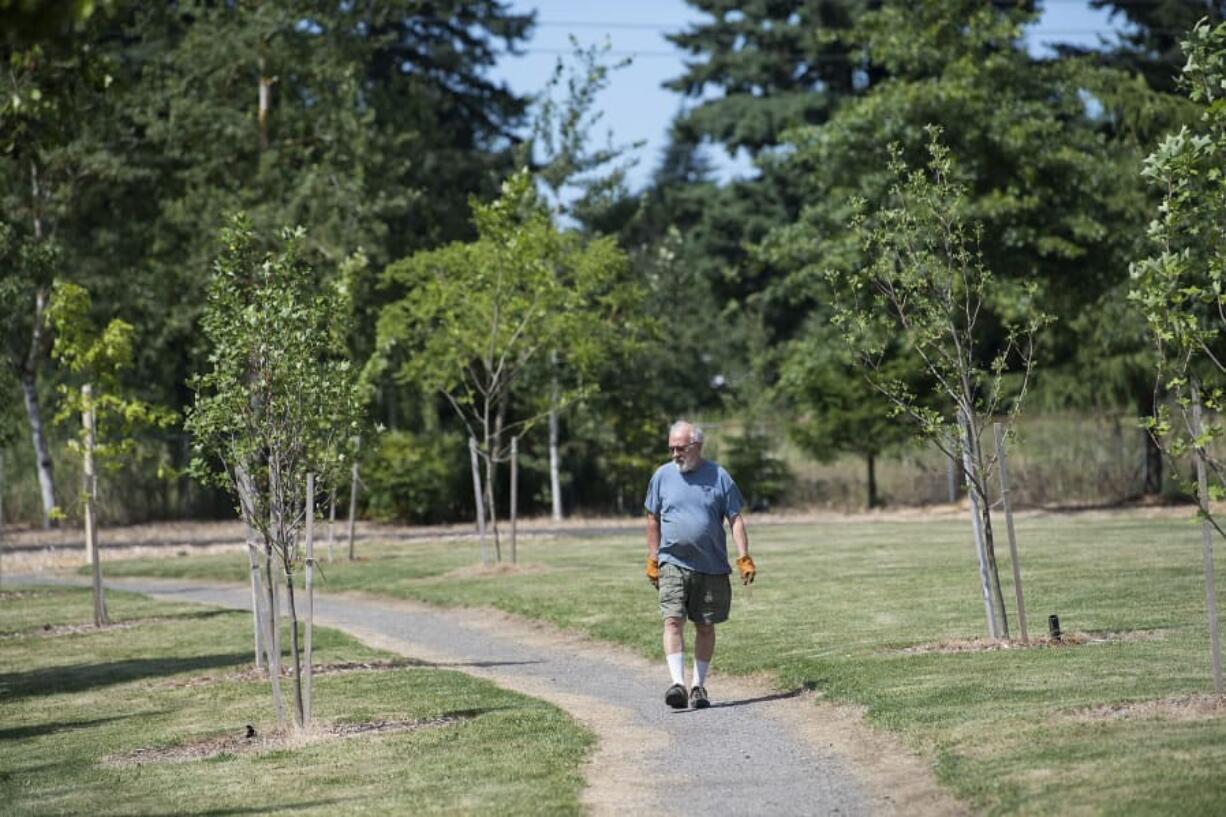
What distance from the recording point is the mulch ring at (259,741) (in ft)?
37.5

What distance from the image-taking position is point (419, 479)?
3978 cm

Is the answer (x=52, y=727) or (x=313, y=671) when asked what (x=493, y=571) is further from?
(x=52, y=727)

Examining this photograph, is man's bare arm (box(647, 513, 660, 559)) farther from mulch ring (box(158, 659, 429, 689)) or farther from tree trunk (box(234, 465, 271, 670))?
mulch ring (box(158, 659, 429, 689))

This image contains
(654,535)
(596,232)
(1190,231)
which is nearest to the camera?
(1190,231)

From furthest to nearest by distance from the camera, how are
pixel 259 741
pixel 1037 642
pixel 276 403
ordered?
pixel 1037 642 < pixel 276 403 < pixel 259 741

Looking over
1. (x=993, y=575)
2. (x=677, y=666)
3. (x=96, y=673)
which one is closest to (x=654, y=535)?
(x=677, y=666)

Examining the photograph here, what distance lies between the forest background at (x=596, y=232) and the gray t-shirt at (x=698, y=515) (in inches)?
644

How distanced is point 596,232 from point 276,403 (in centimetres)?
3103

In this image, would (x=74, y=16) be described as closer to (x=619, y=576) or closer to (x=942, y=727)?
(x=942, y=727)

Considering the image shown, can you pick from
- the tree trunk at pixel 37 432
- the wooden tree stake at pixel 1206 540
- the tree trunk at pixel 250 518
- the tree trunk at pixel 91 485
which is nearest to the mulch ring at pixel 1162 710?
the wooden tree stake at pixel 1206 540

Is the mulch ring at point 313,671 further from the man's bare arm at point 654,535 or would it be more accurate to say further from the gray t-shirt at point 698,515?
the gray t-shirt at point 698,515

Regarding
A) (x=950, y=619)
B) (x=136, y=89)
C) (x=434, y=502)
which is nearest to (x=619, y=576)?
(x=950, y=619)

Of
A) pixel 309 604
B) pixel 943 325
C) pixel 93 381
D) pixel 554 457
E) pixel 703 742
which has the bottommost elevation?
pixel 703 742

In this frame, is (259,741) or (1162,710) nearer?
(1162,710)
